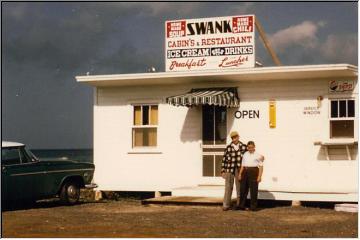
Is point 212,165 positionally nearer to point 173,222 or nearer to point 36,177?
point 36,177

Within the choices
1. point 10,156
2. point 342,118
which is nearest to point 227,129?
point 342,118

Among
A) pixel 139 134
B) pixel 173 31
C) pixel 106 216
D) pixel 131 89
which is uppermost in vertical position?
pixel 173 31

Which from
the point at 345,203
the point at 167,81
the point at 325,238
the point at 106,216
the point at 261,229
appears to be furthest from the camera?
the point at 167,81

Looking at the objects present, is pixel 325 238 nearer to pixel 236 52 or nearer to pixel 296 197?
pixel 296 197

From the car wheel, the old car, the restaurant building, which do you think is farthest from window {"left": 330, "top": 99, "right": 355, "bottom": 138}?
the car wheel

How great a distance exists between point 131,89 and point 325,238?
30.8ft

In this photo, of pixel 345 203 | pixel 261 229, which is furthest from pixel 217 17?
pixel 261 229

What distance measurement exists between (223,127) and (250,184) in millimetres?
3568

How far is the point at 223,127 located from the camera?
18.1 m

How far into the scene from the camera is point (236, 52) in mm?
17609

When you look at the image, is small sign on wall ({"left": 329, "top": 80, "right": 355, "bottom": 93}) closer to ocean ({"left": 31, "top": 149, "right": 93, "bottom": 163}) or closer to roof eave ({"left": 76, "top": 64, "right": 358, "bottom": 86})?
roof eave ({"left": 76, "top": 64, "right": 358, "bottom": 86})

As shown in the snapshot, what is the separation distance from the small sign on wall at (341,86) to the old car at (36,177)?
21.1 ft

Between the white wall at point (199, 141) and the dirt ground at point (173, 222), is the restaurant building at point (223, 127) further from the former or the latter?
the dirt ground at point (173, 222)

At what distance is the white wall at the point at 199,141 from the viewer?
17125 mm
